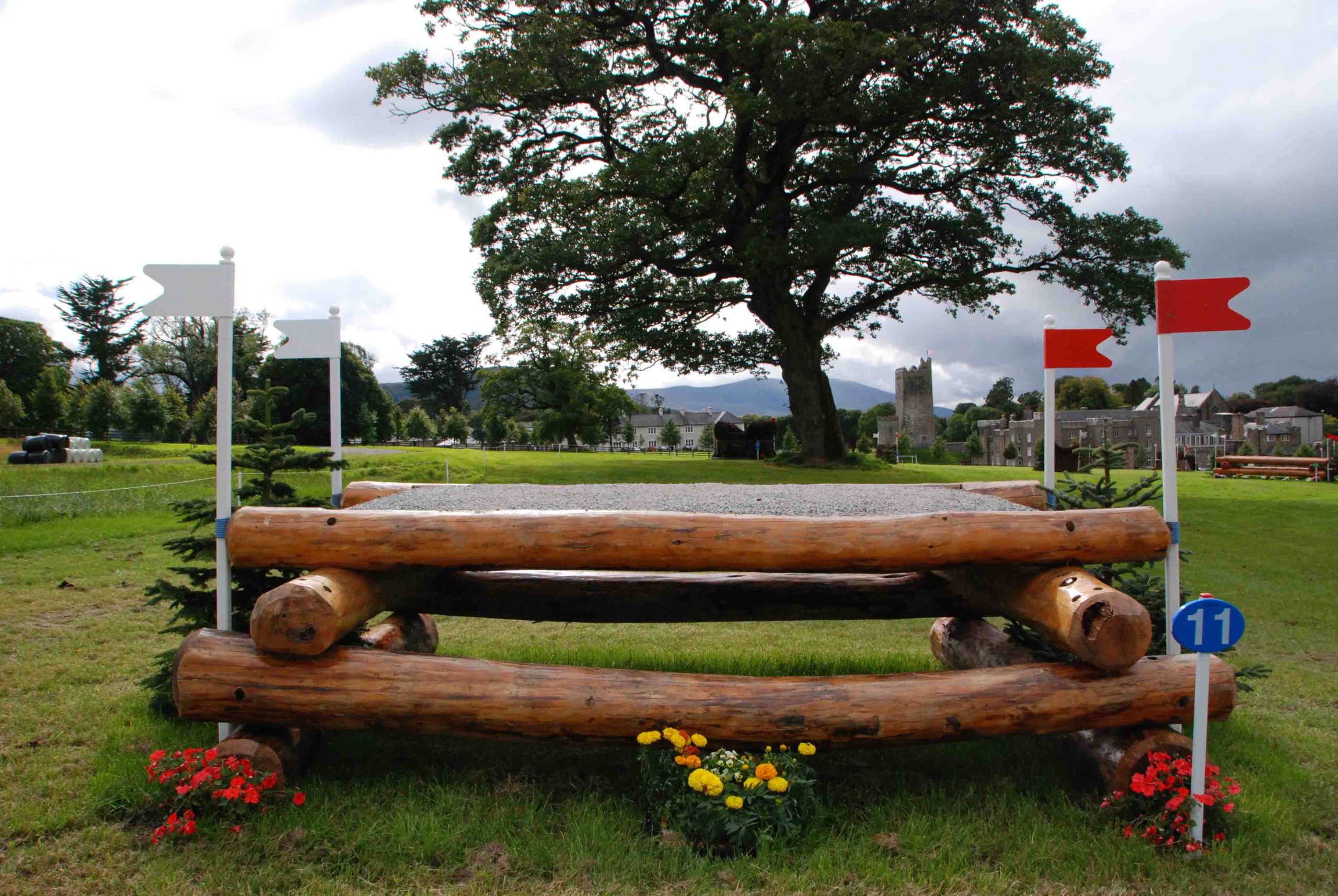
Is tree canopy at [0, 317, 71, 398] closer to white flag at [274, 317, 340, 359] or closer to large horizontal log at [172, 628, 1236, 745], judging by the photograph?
white flag at [274, 317, 340, 359]

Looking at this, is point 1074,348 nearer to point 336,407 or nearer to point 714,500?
point 714,500

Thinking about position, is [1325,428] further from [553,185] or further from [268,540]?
[268,540]

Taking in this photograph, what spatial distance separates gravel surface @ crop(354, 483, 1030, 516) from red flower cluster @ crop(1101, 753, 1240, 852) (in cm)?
139

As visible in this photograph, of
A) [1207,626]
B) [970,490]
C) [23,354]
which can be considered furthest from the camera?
[23,354]

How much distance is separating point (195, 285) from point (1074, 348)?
5262 millimetres

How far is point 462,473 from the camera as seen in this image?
60.0ft

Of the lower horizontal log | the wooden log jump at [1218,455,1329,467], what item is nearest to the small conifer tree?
the lower horizontal log

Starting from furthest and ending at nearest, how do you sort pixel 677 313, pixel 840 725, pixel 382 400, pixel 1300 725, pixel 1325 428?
pixel 1325 428, pixel 382 400, pixel 677 313, pixel 1300 725, pixel 840 725

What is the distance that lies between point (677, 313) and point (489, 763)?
1894 cm

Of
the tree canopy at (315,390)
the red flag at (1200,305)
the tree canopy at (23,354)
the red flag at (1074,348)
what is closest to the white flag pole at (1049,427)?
the red flag at (1074,348)

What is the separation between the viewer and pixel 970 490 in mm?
5605

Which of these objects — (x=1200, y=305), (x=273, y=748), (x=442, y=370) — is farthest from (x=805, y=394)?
(x=442, y=370)

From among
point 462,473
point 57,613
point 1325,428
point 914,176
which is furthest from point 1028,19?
point 1325,428

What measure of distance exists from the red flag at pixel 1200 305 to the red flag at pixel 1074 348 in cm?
92
